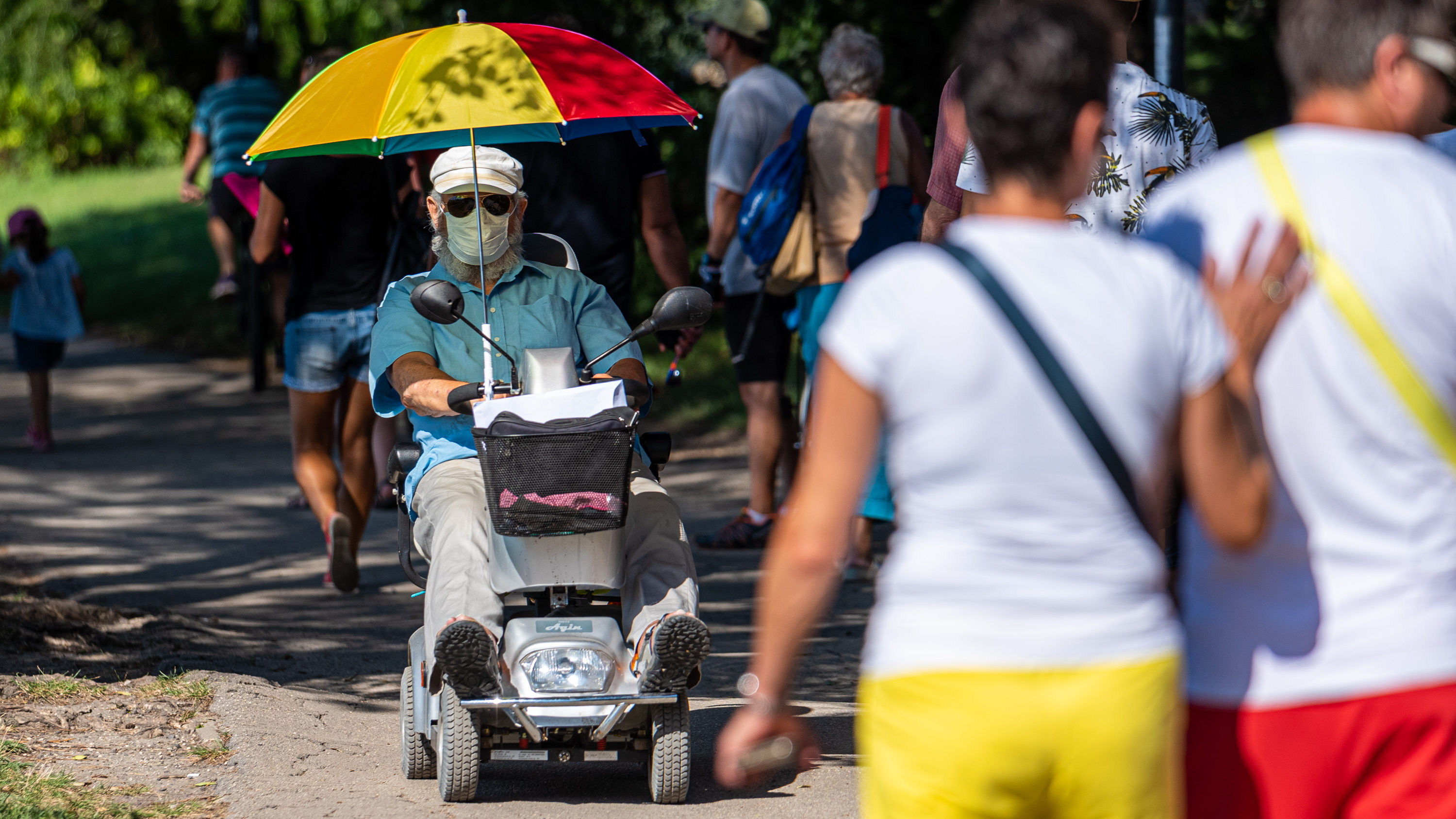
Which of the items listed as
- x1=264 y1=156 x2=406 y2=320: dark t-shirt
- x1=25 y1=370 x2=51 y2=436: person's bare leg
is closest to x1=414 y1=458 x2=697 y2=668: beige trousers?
x1=264 y1=156 x2=406 y2=320: dark t-shirt

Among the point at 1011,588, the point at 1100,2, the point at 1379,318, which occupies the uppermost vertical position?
the point at 1100,2

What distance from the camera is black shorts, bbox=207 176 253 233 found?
12125 mm

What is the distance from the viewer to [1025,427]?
2.09m

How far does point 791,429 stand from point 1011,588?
20.1ft

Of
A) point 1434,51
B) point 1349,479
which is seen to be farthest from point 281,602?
point 1434,51

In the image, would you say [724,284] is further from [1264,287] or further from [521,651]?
[1264,287]

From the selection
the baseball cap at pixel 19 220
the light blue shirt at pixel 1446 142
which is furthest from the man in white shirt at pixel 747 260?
the baseball cap at pixel 19 220

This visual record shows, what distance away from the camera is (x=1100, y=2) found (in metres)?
3.40

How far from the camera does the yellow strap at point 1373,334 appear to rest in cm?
223

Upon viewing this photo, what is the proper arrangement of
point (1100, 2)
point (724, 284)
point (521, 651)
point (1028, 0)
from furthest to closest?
point (724, 284)
point (521, 651)
point (1100, 2)
point (1028, 0)

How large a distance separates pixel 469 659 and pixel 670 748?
642 millimetres

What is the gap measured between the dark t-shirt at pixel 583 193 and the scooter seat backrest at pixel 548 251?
1.36m

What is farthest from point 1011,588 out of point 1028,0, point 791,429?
point 791,429

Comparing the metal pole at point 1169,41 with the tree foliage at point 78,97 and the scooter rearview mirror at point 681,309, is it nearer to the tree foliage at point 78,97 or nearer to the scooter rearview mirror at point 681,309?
the scooter rearview mirror at point 681,309
